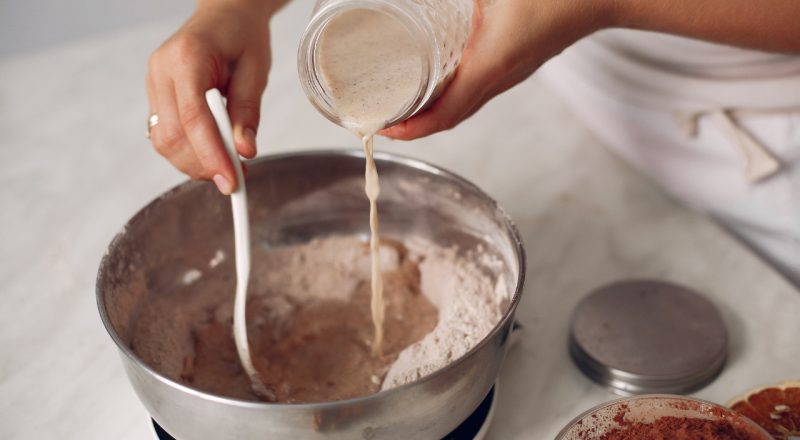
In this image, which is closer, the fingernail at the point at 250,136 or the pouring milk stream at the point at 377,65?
the pouring milk stream at the point at 377,65

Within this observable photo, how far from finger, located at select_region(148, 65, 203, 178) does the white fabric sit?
51 centimetres

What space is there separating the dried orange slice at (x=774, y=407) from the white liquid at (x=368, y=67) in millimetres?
368

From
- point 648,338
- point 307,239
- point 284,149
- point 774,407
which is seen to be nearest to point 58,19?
point 284,149

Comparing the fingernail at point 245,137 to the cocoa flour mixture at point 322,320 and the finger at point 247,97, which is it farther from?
the cocoa flour mixture at point 322,320

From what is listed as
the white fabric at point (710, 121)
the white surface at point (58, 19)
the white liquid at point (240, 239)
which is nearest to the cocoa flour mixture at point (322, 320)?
the white liquid at point (240, 239)

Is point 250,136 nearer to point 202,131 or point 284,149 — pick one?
point 202,131

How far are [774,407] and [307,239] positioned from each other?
485mm

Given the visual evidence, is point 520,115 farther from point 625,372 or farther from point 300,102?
point 625,372

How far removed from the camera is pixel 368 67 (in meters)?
0.60

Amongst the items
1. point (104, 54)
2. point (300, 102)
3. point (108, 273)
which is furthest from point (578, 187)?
point (104, 54)

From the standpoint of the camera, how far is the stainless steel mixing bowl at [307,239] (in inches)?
21.1

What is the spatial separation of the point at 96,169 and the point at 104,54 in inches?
13.0

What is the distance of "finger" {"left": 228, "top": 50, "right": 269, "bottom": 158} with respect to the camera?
2.35 feet

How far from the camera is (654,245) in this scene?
87 cm
